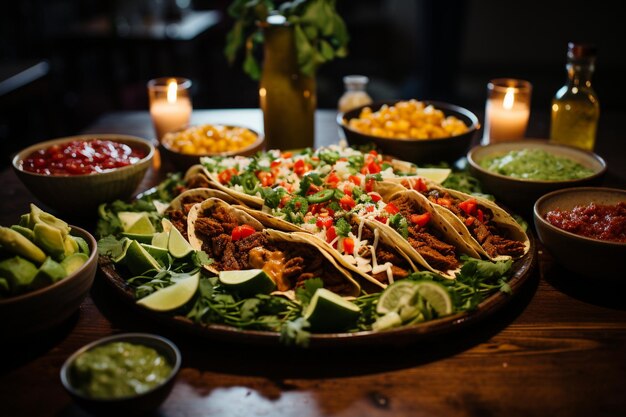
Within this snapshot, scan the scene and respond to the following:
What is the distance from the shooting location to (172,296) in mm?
2031

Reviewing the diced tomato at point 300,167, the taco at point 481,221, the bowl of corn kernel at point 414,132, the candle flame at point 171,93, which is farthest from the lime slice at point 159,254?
the candle flame at point 171,93

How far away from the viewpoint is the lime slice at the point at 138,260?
230 cm

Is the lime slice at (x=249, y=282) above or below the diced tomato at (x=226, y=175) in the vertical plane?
below

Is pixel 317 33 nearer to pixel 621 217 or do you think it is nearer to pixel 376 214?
pixel 376 214

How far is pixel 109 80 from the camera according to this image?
8453mm

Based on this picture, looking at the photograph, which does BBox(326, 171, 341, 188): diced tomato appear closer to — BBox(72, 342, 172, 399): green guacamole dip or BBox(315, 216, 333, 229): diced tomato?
BBox(315, 216, 333, 229): diced tomato

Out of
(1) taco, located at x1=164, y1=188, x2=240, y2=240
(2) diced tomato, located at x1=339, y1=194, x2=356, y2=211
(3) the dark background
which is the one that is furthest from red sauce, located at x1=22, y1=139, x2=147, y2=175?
(3) the dark background

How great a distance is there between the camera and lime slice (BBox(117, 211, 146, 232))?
2.70 m

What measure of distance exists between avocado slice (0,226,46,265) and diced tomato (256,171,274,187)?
1226mm

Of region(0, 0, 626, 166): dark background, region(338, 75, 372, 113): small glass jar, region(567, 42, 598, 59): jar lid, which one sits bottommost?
region(0, 0, 626, 166): dark background

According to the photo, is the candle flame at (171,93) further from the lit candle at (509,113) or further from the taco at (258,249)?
the lit candle at (509,113)

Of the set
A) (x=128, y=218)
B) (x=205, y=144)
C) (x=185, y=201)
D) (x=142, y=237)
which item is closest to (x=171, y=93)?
(x=205, y=144)

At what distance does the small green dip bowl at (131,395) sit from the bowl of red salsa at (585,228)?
5.11 ft

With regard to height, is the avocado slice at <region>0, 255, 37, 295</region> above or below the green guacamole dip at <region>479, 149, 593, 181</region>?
above
